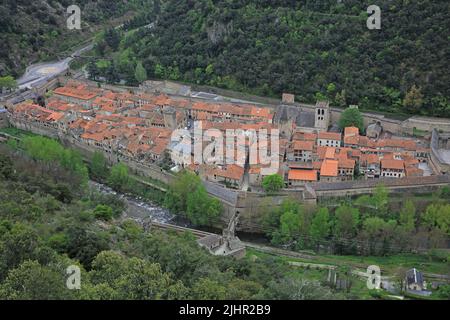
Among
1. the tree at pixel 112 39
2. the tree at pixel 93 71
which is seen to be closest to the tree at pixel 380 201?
the tree at pixel 93 71

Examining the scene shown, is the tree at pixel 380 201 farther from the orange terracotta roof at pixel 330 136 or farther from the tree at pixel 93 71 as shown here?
the tree at pixel 93 71

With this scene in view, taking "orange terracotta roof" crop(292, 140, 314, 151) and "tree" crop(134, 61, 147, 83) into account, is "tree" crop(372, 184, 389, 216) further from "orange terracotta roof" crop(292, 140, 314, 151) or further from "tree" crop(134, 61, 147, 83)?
"tree" crop(134, 61, 147, 83)

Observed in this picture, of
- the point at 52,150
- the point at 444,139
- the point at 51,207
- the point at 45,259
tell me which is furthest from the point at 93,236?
the point at 444,139

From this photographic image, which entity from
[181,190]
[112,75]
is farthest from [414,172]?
[112,75]

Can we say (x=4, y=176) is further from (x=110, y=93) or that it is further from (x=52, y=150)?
(x=110, y=93)

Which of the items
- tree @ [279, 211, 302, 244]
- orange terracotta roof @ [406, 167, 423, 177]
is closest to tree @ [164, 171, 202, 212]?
tree @ [279, 211, 302, 244]

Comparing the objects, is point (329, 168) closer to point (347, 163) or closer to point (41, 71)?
point (347, 163)
